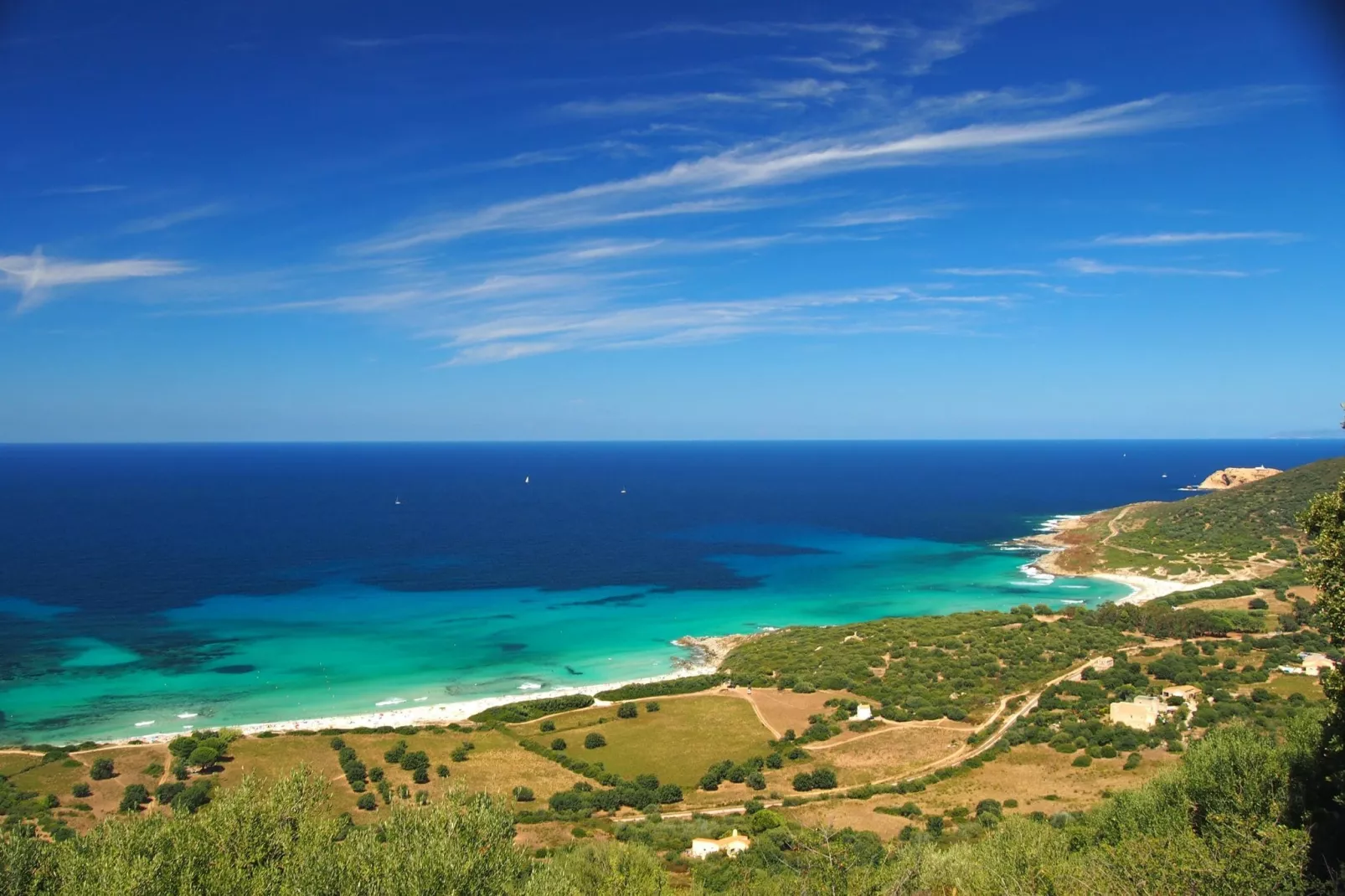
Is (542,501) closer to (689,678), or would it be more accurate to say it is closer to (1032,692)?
(689,678)

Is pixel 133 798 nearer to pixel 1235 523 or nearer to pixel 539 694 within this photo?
pixel 539 694

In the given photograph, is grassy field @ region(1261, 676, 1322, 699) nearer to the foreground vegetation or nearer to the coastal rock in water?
the foreground vegetation

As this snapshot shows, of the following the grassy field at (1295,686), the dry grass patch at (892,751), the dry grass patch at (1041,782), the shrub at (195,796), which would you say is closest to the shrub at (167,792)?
the shrub at (195,796)

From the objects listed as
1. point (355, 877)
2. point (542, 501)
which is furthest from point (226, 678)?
point (542, 501)

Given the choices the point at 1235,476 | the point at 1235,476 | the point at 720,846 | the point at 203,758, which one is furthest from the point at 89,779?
the point at 1235,476

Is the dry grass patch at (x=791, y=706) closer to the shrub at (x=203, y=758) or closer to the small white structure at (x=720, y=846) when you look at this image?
the small white structure at (x=720, y=846)

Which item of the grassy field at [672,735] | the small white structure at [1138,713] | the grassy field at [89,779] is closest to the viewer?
the grassy field at [89,779]

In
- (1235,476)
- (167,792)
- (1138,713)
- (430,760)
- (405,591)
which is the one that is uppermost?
(1235,476)
